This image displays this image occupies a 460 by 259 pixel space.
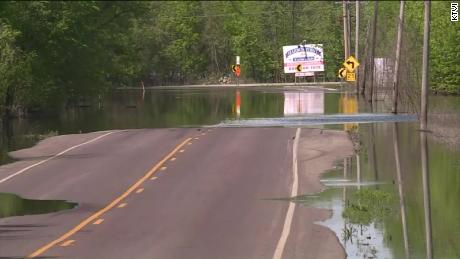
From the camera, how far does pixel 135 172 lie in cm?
2264

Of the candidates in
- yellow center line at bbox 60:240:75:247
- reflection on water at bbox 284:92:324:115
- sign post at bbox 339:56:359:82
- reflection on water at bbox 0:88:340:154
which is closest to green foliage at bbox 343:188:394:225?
yellow center line at bbox 60:240:75:247

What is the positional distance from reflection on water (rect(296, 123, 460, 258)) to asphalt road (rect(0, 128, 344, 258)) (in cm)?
63

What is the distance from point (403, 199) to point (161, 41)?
9756cm

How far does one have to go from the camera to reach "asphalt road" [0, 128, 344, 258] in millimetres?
13336

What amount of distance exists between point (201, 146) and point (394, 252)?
1581 cm

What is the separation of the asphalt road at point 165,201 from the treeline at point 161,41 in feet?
58.3

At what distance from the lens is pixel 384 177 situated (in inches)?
798

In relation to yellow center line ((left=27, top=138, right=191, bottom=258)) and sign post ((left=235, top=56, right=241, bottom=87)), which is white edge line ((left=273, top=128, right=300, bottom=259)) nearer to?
yellow center line ((left=27, top=138, right=191, bottom=258))

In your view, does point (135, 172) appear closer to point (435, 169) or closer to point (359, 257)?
point (435, 169)

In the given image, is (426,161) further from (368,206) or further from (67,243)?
(67,243)

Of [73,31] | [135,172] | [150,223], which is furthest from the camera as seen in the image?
[73,31]

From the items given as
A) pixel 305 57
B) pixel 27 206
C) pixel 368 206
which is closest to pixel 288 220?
pixel 368 206

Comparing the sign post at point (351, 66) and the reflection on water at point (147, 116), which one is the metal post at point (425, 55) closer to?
the reflection on water at point (147, 116)

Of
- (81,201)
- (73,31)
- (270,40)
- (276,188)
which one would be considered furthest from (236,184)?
(270,40)
